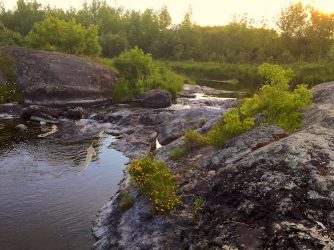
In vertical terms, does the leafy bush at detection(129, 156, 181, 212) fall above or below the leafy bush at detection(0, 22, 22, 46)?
below

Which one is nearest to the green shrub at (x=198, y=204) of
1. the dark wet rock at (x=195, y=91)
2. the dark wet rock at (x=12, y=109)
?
the dark wet rock at (x=12, y=109)

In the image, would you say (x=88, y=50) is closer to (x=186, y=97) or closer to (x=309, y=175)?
(x=186, y=97)

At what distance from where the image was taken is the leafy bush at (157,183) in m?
11.7

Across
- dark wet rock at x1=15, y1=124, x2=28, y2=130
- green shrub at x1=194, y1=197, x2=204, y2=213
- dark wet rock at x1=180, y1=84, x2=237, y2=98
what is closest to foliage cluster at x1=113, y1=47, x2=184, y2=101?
dark wet rock at x1=180, y1=84, x2=237, y2=98

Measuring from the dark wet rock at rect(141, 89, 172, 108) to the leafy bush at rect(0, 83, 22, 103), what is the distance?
1348 centimetres

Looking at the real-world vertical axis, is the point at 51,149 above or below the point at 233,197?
below

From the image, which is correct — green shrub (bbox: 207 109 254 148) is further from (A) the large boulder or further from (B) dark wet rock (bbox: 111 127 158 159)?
(A) the large boulder

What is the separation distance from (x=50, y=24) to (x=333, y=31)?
241 ft

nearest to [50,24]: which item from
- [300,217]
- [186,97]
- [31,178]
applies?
[186,97]

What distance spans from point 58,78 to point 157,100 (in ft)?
37.4

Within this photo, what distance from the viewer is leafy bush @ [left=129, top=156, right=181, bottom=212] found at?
1166cm

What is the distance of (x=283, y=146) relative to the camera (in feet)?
35.8

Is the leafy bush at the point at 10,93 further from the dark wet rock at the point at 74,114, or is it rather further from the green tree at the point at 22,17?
the green tree at the point at 22,17

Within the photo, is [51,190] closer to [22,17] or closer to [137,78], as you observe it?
[137,78]
